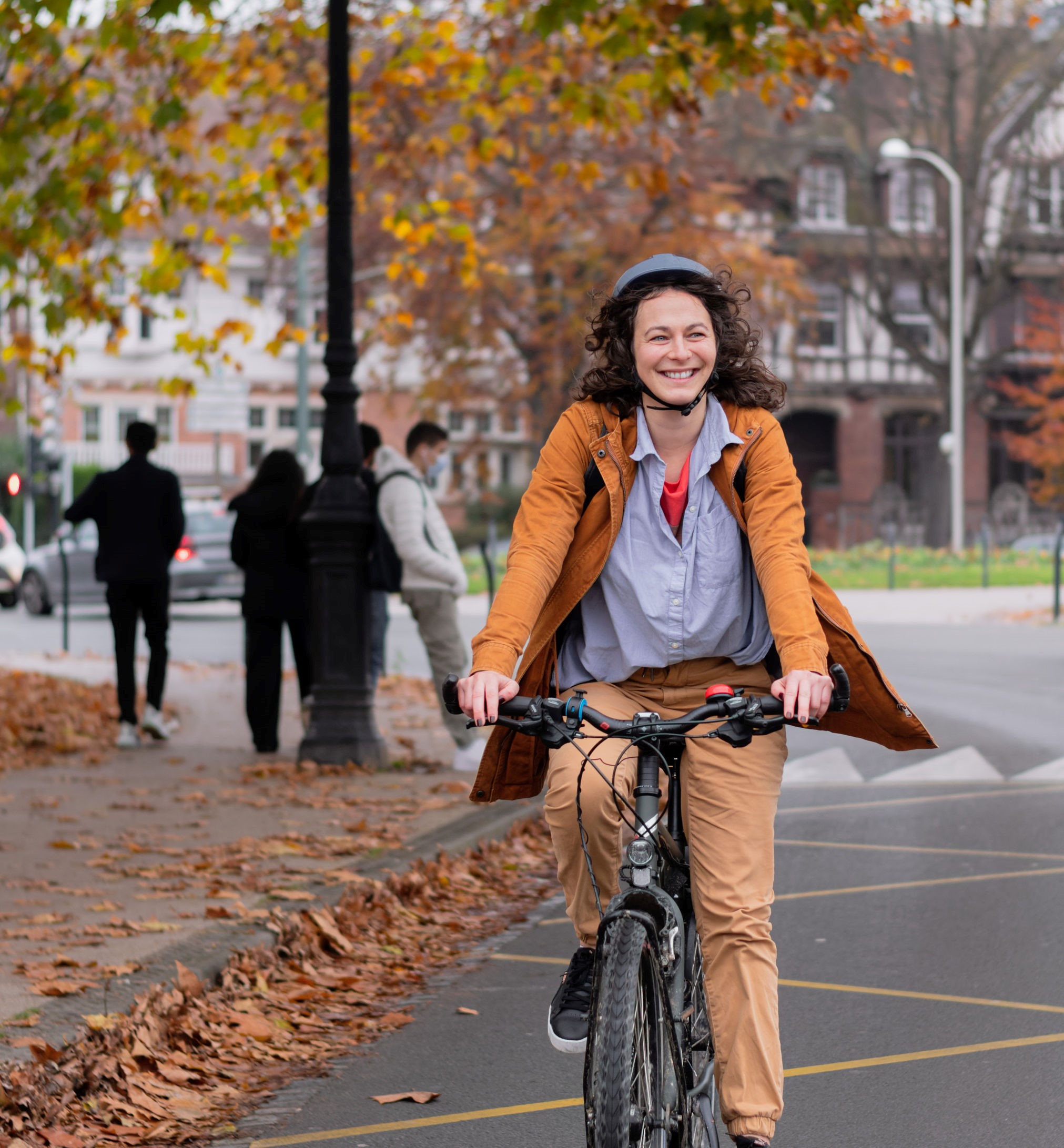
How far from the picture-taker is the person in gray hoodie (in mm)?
9719

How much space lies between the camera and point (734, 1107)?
11.2 feet

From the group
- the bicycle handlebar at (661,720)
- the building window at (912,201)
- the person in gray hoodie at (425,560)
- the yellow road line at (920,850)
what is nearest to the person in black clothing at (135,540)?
the person in gray hoodie at (425,560)

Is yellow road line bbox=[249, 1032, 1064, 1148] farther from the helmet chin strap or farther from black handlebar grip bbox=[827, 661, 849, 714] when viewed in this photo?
the helmet chin strap

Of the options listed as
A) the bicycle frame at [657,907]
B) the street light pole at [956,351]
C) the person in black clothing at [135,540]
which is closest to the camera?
the bicycle frame at [657,907]

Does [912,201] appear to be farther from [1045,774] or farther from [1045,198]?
[1045,774]

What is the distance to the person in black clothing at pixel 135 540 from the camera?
1108 cm

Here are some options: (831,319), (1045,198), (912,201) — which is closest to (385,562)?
(912,201)

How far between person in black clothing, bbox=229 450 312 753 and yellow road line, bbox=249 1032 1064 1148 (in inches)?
254

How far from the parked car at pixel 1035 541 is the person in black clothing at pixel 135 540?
2502cm

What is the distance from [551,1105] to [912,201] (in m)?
38.8

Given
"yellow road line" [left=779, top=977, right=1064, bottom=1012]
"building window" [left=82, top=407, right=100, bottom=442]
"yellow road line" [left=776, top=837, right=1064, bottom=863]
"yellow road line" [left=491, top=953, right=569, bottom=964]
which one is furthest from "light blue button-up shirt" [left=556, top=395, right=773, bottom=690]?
"building window" [left=82, top=407, right=100, bottom=442]

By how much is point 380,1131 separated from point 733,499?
177cm

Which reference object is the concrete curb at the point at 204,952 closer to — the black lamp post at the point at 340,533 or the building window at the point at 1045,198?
the black lamp post at the point at 340,533

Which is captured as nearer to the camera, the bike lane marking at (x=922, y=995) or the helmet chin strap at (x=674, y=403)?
the helmet chin strap at (x=674, y=403)
